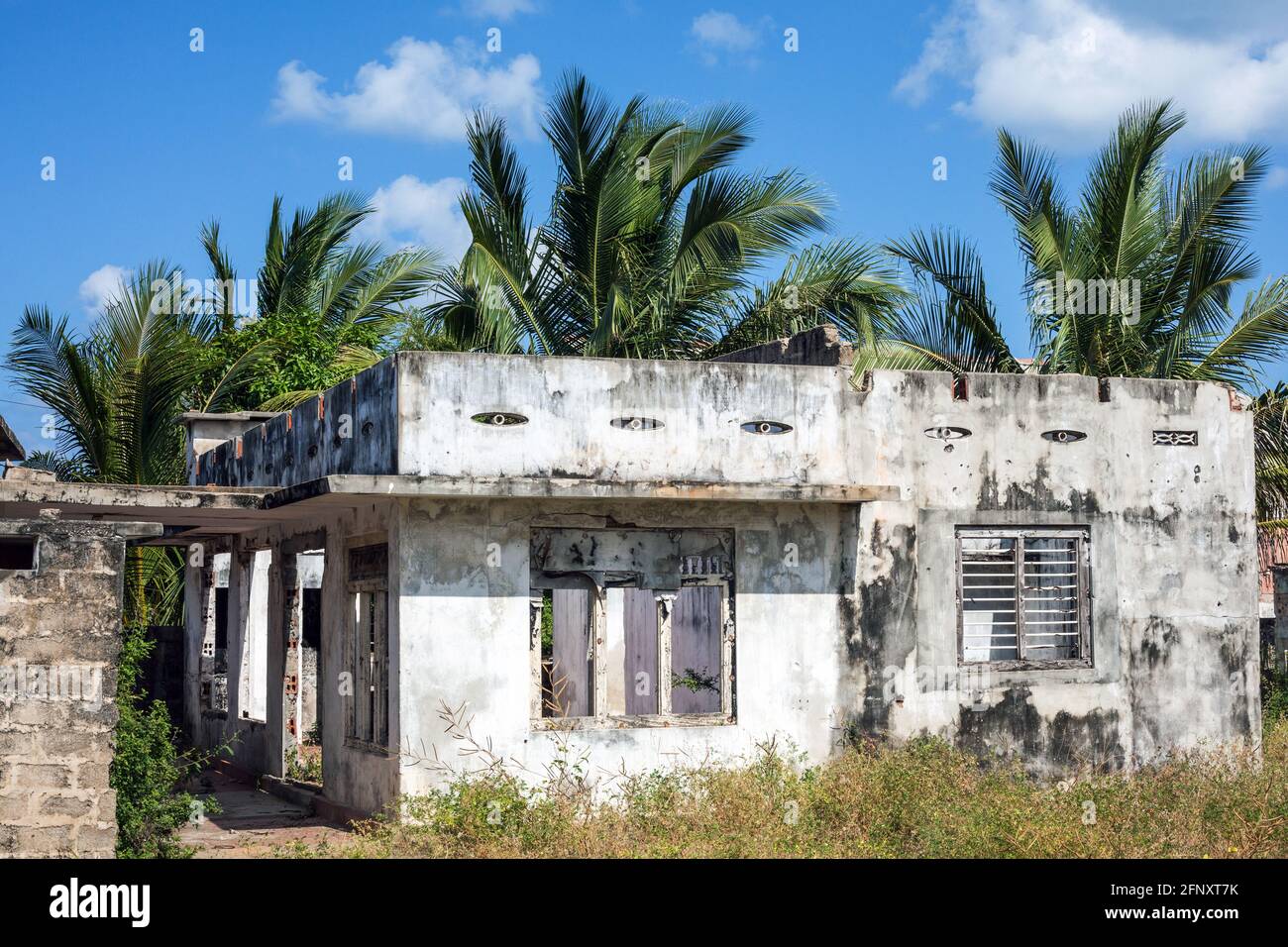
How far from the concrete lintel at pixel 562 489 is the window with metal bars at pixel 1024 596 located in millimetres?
1312

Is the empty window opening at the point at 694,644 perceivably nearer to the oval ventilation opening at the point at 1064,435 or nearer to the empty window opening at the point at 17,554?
the oval ventilation opening at the point at 1064,435

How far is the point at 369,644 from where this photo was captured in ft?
40.8

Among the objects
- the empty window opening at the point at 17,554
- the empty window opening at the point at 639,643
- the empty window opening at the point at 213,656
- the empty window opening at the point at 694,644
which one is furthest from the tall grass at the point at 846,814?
the empty window opening at the point at 639,643

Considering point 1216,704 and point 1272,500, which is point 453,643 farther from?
point 1272,500

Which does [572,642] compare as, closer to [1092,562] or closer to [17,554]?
[1092,562]

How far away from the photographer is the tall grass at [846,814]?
9.30 metres

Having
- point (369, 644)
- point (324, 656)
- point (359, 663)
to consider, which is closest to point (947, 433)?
point (369, 644)

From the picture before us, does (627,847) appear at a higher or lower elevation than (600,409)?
lower

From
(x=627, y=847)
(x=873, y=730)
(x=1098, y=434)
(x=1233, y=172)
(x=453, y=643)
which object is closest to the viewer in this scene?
(x=627, y=847)

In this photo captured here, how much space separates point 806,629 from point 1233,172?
30.2 feet

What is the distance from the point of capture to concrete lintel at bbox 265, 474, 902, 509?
10.4 meters
